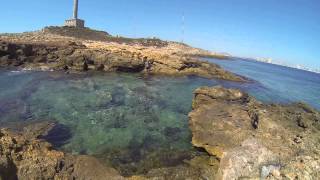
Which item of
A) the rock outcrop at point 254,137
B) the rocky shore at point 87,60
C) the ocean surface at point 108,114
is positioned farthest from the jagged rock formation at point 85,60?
the rock outcrop at point 254,137

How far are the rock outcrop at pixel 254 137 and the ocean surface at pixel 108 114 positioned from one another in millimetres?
1309

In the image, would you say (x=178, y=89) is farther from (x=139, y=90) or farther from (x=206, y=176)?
(x=206, y=176)

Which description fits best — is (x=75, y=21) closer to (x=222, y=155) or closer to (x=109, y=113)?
(x=109, y=113)

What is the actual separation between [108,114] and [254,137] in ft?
35.0

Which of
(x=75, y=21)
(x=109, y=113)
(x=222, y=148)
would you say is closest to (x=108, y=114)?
(x=109, y=113)

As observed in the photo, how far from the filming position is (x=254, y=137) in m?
11.1

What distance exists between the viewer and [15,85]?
26109mm

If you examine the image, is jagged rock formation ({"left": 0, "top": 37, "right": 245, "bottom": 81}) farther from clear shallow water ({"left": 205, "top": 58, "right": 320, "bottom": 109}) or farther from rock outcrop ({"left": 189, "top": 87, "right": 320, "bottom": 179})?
rock outcrop ({"left": 189, "top": 87, "right": 320, "bottom": 179})

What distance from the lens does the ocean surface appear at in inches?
548

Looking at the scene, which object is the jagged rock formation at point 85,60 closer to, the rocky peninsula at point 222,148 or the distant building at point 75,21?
the rocky peninsula at point 222,148

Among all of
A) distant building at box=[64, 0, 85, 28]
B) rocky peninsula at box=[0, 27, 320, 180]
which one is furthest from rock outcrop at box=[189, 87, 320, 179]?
distant building at box=[64, 0, 85, 28]

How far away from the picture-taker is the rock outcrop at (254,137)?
780 cm

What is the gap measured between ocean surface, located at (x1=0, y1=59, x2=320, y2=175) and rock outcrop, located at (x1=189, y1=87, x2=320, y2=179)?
1309 millimetres

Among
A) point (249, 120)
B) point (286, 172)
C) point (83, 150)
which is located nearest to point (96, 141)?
point (83, 150)
